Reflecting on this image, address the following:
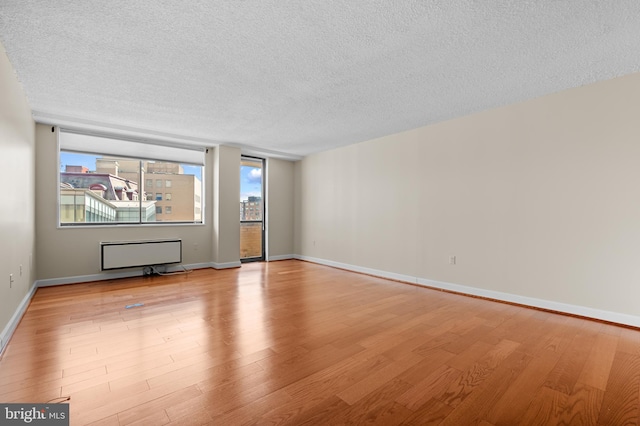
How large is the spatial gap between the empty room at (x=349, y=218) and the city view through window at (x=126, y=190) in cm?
4

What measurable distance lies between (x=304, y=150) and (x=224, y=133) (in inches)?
77.2

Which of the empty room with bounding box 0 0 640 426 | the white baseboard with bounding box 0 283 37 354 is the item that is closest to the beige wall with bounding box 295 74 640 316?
the empty room with bounding box 0 0 640 426

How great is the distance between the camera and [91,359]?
7.50 ft

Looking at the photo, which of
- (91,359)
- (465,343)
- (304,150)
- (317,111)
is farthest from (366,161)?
(91,359)

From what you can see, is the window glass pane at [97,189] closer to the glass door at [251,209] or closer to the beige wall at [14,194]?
the beige wall at [14,194]

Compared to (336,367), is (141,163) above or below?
above

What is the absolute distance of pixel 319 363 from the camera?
2248 millimetres

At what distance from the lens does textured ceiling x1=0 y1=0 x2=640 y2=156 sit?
208 centimetres

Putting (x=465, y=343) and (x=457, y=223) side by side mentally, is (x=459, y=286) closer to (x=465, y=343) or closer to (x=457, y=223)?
(x=457, y=223)

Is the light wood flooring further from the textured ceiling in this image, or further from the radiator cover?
the textured ceiling

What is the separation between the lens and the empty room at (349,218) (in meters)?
1.97

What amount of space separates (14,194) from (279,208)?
16.1 ft

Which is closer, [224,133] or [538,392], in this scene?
[538,392]

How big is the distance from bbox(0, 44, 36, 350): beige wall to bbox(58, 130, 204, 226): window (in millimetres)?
810
